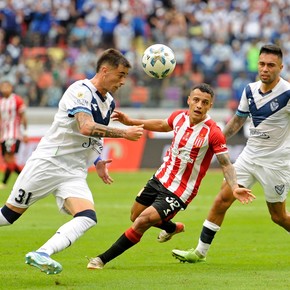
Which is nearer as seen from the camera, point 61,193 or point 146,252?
point 61,193

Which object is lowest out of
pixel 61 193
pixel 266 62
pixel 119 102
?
pixel 119 102

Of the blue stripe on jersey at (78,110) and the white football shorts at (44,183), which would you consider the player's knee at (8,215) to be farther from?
the blue stripe on jersey at (78,110)

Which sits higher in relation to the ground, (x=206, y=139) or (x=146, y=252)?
(x=206, y=139)

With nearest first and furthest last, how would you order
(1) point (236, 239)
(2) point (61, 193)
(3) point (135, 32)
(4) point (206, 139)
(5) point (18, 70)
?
(2) point (61, 193) → (4) point (206, 139) → (1) point (236, 239) → (5) point (18, 70) → (3) point (135, 32)

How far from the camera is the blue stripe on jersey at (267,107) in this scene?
423 inches

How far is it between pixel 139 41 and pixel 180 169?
20.1 m

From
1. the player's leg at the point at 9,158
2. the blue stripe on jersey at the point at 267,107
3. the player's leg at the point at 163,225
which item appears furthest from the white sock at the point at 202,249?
the player's leg at the point at 9,158

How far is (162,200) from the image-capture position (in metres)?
10.2

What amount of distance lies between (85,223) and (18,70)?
19429mm

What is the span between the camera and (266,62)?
10.5 meters

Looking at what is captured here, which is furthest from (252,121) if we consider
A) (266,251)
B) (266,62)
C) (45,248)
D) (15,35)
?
(15,35)

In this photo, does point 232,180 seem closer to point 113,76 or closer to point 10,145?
point 113,76

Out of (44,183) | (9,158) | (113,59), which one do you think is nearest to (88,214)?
(44,183)

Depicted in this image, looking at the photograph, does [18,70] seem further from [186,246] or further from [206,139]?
[206,139]
